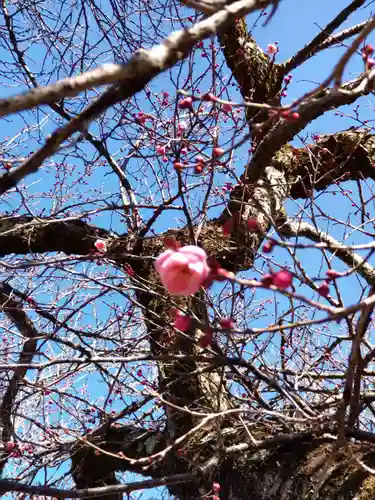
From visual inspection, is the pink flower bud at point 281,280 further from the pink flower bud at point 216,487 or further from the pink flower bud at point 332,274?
the pink flower bud at point 216,487

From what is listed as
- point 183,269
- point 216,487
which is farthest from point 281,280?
point 216,487

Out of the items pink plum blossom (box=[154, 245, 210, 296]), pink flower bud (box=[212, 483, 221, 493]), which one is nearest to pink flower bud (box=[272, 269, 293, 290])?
pink plum blossom (box=[154, 245, 210, 296])

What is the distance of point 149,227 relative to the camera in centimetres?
330

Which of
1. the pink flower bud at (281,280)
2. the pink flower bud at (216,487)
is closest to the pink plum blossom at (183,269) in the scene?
the pink flower bud at (281,280)

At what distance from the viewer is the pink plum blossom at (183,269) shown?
3.57 feet

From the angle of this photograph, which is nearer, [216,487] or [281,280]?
→ [281,280]

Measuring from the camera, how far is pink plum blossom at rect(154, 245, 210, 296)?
3.57 feet

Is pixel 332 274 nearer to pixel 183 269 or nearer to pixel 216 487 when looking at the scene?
pixel 183 269

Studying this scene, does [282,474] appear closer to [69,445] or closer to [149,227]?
[69,445]

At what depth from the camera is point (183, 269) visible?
1.10m

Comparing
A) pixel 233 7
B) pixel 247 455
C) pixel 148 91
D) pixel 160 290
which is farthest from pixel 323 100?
pixel 148 91

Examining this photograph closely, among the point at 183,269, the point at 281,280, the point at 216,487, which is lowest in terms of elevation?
the point at 216,487

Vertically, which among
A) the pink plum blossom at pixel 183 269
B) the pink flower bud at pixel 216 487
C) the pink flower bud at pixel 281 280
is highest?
the pink plum blossom at pixel 183 269

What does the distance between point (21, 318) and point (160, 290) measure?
137 cm
